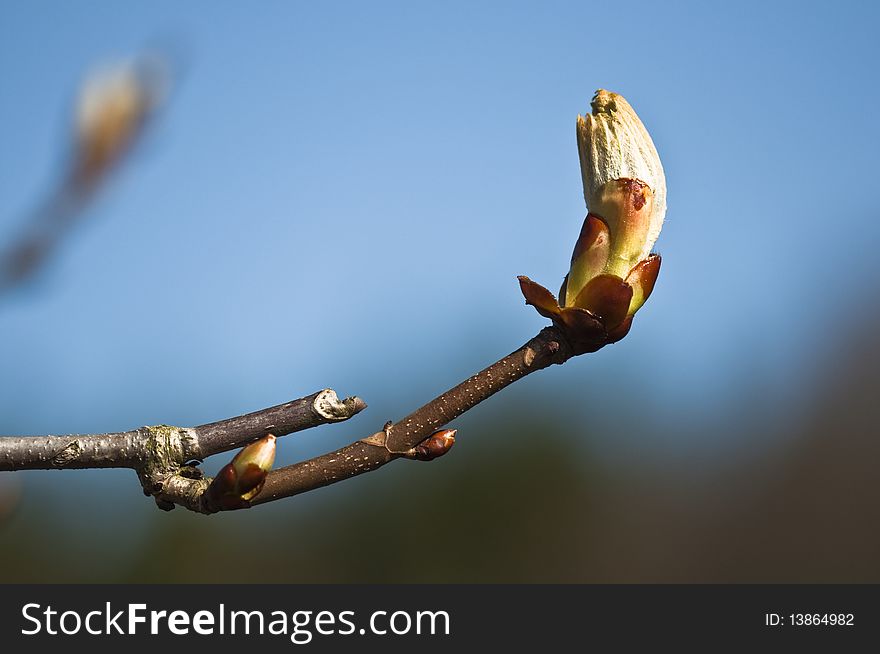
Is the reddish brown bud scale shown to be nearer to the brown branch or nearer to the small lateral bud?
the brown branch

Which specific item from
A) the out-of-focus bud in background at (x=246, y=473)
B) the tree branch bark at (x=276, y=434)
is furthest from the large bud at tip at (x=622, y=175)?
the out-of-focus bud in background at (x=246, y=473)

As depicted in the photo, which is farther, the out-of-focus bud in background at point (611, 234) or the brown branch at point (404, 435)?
the out-of-focus bud in background at point (611, 234)

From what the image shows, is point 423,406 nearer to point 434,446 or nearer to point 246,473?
point 434,446

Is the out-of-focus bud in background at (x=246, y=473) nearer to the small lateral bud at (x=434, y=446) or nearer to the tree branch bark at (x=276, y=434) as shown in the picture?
the tree branch bark at (x=276, y=434)

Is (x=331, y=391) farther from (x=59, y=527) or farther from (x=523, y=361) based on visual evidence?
(x=59, y=527)

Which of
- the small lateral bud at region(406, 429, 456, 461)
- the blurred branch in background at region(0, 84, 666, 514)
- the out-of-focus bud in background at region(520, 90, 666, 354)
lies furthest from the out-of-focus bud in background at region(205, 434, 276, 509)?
the out-of-focus bud in background at region(520, 90, 666, 354)
